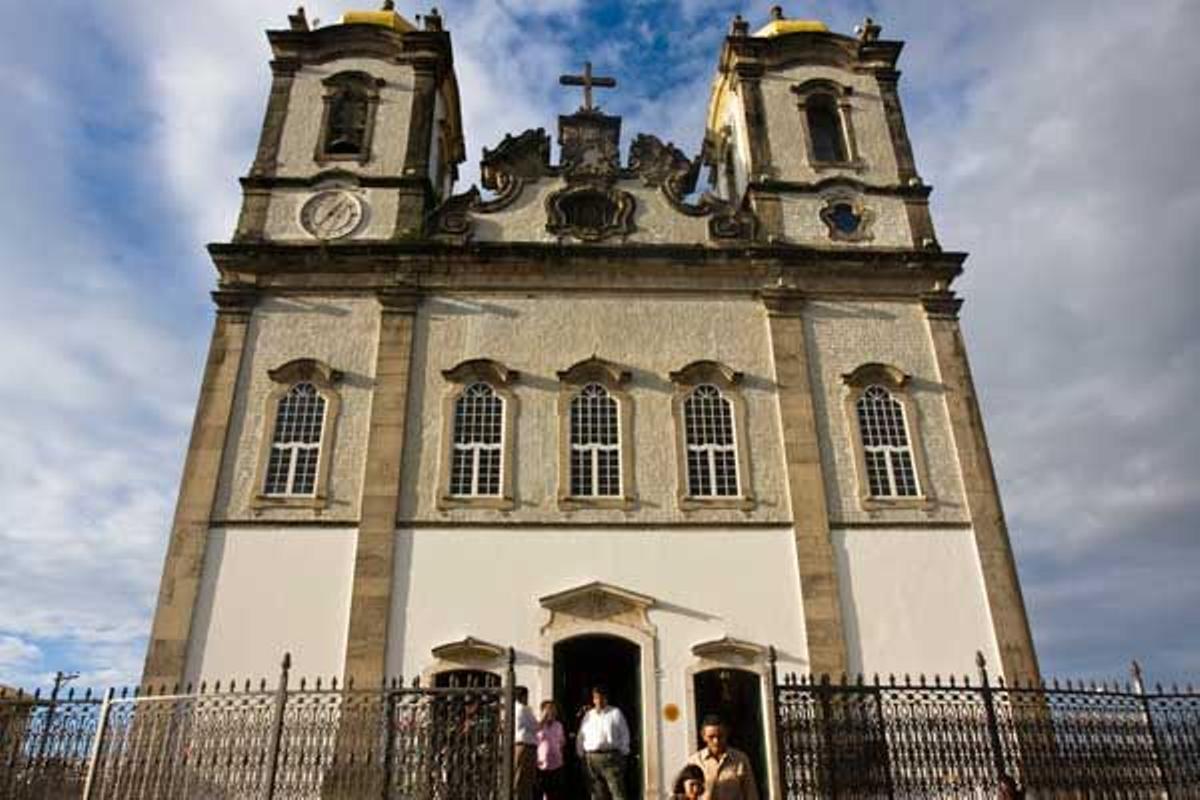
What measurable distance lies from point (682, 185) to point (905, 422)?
7238 mm

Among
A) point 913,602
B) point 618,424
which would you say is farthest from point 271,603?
point 913,602

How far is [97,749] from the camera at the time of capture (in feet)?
36.0

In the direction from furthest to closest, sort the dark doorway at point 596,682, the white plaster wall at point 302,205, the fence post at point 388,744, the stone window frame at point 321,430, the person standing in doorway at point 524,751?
the white plaster wall at point 302,205 < the stone window frame at point 321,430 < the dark doorway at point 596,682 < the fence post at point 388,744 < the person standing in doorway at point 524,751

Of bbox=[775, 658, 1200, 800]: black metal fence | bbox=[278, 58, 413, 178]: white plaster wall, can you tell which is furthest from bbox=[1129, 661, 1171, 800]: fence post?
bbox=[278, 58, 413, 178]: white plaster wall

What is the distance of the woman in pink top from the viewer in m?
10.7

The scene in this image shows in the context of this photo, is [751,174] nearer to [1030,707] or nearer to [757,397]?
[757,397]

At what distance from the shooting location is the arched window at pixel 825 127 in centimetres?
2120

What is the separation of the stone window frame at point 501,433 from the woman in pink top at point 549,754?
5.36 metres

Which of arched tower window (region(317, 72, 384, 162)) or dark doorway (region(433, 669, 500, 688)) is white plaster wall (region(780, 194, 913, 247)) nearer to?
arched tower window (region(317, 72, 384, 162))

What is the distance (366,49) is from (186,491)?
1189 cm

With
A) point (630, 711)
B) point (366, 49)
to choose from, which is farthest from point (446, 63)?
point (630, 711)

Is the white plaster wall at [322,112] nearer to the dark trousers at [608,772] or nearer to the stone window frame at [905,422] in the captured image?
the stone window frame at [905,422]

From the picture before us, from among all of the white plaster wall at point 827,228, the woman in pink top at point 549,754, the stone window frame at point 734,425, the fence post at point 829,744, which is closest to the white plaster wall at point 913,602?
the stone window frame at point 734,425

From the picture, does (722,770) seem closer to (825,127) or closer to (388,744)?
(388,744)
